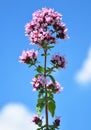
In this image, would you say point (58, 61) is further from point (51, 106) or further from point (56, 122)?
point (56, 122)

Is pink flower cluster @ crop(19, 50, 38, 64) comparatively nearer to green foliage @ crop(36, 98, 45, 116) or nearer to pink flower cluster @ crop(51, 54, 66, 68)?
pink flower cluster @ crop(51, 54, 66, 68)

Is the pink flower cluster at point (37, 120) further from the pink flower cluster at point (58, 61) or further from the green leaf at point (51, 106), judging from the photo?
the pink flower cluster at point (58, 61)

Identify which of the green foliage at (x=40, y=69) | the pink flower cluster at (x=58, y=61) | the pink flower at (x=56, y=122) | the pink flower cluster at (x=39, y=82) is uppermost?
the pink flower cluster at (x=58, y=61)

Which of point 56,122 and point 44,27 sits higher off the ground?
point 44,27

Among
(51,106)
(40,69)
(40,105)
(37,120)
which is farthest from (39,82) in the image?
(37,120)

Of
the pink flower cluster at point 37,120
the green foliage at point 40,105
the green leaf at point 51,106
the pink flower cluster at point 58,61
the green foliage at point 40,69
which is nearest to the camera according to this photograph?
the green foliage at point 40,105

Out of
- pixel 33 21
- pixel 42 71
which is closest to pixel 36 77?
pixel 42 71
